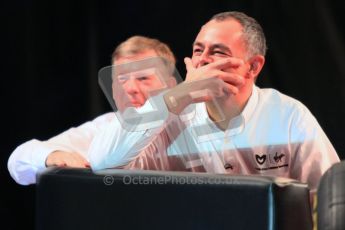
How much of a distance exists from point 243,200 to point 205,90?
1.06 ft

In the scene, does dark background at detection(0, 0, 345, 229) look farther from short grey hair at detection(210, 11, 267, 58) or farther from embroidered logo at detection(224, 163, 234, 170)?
embroidered logo at detection(224, 163, 234, 170)

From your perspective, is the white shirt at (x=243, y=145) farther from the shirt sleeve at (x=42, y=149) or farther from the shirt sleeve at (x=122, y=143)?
the shirt sleeve at (x=42, y=149)

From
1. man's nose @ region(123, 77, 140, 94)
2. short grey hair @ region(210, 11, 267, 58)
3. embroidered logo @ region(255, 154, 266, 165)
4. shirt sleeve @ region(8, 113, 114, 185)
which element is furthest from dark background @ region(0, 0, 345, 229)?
embroidered logo @ region(255, 154, 266, 165)

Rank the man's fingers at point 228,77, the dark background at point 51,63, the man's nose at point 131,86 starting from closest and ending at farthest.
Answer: the man's fingers at point 228,77
the man's nose at point 131,86
the dark background at point 51,63

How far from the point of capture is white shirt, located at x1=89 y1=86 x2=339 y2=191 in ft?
3.61

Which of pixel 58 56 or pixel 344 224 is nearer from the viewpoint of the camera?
pixel 344 224

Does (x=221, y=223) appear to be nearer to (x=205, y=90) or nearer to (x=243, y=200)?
(x=243, y=200)

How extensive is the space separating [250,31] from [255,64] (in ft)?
0.28

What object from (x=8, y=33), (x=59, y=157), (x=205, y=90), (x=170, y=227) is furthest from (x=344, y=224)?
(x=8, y=33)

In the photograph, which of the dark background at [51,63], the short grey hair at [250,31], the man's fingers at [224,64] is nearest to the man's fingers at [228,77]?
the man's fingers at [224,64]

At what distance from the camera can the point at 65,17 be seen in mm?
1717

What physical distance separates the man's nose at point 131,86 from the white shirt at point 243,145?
3.4 inches

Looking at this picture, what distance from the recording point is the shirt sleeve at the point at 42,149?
1283mm

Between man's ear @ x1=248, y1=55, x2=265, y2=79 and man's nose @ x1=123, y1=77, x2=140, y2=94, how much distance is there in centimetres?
31
